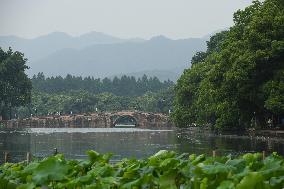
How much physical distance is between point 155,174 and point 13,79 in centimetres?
11257

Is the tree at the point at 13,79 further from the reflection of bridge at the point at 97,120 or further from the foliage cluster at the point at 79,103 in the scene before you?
the foliage cluster at the point at 79,103

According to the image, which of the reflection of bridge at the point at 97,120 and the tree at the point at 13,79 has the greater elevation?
the tree at the point at 13,79

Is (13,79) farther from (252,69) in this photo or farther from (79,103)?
(252,69)

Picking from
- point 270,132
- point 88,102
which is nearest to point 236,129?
point 270,132

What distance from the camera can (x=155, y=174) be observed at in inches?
348

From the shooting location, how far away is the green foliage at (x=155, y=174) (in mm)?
7406

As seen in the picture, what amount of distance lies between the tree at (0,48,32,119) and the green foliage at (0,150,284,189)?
357 ft

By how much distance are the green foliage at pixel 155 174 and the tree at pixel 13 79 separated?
4280 inches

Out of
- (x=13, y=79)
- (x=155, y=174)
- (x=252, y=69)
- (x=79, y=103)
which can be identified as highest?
(x=13, y=79)

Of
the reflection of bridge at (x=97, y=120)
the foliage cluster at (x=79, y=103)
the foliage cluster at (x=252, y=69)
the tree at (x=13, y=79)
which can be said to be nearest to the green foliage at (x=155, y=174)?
the foliage cluster at (x=252, y=69)

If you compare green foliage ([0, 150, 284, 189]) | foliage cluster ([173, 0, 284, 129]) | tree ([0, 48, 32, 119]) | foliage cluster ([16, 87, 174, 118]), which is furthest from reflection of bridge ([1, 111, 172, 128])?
green foliage ([0, 150, 284, 189])

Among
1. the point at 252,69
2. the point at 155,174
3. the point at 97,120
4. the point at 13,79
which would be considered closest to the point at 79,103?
the point at 97,120

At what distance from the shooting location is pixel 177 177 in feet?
28.3

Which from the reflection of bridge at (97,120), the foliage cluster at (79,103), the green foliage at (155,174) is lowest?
the green foliage at (155,174)
